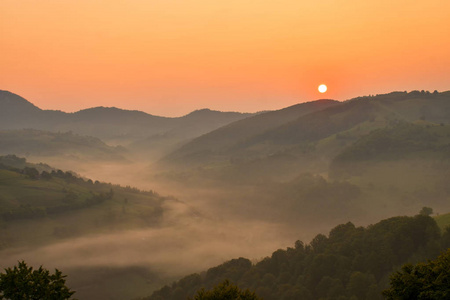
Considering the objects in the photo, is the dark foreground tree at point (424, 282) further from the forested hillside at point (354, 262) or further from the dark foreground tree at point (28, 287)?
the forested hillside at point (354, 262)

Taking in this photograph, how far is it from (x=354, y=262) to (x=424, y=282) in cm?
10359

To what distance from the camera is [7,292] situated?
166 ft

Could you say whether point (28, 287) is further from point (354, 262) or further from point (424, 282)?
point (354, 262)

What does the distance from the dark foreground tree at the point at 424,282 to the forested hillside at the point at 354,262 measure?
76.3 metres

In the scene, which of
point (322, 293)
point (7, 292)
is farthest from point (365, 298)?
point (7, 292)

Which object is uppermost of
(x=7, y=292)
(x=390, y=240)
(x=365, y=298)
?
(x=7, y=292)

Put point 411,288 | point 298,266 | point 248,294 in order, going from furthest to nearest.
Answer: point 298,266
point 248,294
point 411,288

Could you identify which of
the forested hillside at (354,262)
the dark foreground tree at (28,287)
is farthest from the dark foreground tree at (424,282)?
the forested hillside at (354,262)

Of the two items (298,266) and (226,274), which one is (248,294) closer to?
(298,266)

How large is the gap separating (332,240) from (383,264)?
34530 millimetres

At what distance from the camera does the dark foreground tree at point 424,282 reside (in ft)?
142

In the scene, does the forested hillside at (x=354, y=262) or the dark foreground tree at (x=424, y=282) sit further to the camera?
the forested hillside at (x=354, y=262)

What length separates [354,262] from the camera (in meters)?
143

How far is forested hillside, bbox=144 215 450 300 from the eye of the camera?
130 m
